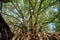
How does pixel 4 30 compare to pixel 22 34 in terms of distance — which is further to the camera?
pixel 22 34

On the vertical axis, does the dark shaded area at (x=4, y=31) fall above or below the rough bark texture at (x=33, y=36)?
above

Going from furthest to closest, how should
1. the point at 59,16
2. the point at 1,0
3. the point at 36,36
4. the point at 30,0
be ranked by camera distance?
the point at 59,16 → the point at 30,0 → the point at 36,36 → the point at 1,0

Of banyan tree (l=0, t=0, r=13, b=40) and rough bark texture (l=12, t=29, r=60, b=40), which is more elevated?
banyan tree (l=0, t=0, r=13, b=40)

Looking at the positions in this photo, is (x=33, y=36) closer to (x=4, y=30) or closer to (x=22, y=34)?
(x=22, y=34)

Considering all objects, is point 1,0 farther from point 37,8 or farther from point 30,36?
point 37,8

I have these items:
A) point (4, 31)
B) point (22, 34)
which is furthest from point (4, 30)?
point (22, 34)

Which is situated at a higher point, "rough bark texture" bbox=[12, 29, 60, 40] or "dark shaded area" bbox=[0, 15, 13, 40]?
"dark shaded area" bbox=[0, 15, 13, 40]

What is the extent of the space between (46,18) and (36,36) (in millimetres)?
2071

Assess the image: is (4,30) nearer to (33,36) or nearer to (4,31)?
(4,31)

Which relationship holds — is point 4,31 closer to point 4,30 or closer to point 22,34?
point 4,30

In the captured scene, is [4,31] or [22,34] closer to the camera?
[4,31]

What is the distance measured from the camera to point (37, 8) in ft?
9.55

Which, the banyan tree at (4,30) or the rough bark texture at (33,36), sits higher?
the banyan tree at (4,30)

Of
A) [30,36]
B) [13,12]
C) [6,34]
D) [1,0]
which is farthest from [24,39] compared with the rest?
[13,12]
